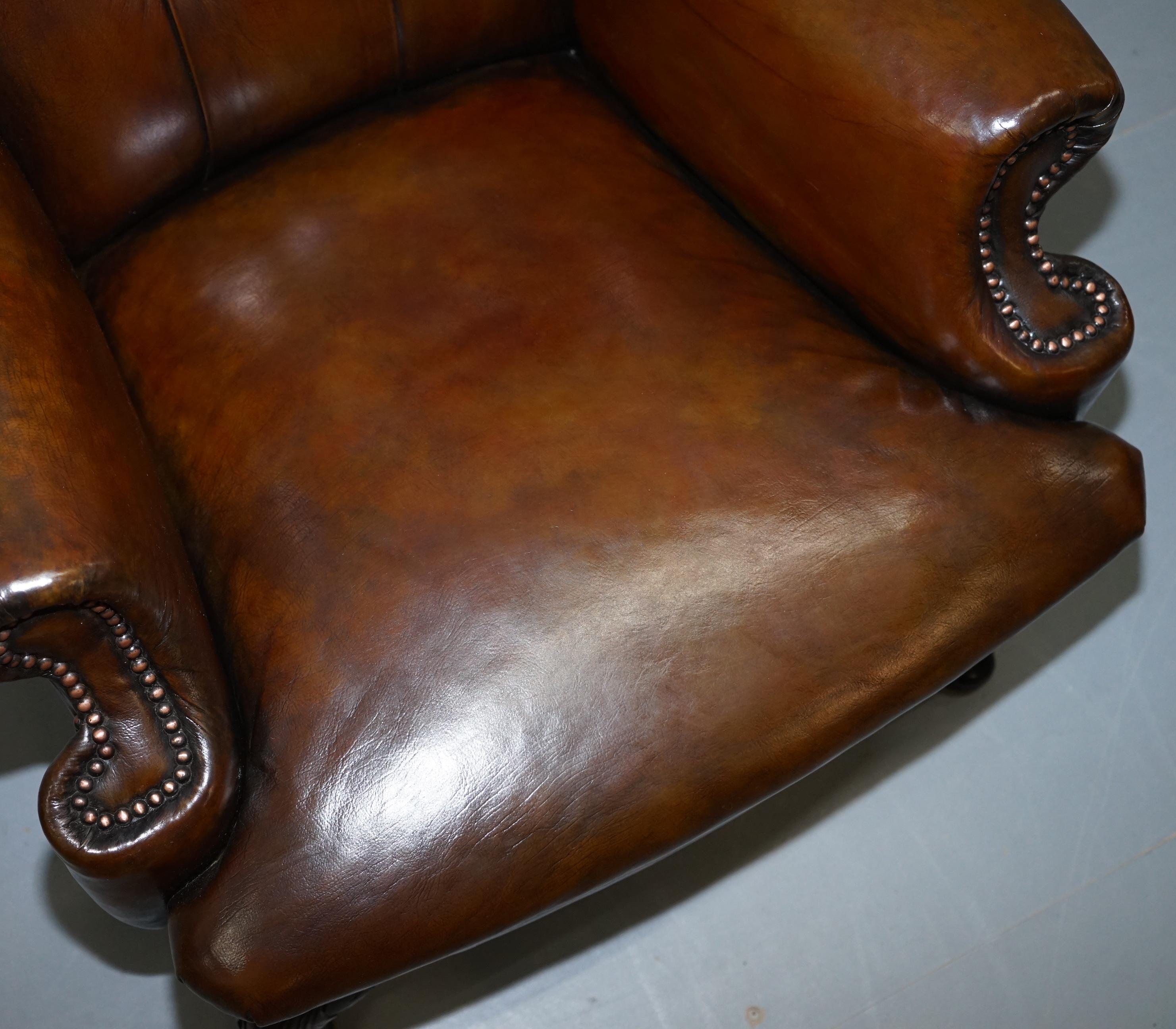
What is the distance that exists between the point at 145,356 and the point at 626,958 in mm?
710

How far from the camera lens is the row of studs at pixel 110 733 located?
708mm

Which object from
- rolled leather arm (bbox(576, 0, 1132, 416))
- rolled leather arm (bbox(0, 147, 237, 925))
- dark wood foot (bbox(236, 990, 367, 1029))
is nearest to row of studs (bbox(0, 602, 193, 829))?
rolled leather arm (bbox(0, 147, 237, 925))

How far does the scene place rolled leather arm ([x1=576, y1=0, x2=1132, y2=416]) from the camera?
0.81m

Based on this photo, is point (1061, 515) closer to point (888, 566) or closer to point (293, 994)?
point (888, 566)

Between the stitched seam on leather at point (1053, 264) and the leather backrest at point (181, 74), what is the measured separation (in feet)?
1.62

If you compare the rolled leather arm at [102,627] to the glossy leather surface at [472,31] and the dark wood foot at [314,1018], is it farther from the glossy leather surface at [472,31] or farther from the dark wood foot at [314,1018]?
the glossy leather surface at [472,31]

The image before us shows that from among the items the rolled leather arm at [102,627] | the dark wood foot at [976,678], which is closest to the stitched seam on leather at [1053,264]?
the dark wood foot at [976,678]

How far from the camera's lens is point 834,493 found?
2.82 ft

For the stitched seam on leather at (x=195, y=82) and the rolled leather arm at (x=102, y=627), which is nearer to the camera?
the rolled leather arm at (x=102, y=627)

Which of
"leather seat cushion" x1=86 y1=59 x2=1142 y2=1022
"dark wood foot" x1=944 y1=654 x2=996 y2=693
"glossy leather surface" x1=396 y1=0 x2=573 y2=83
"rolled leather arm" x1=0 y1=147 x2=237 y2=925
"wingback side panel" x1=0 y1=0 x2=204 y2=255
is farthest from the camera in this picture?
"dark wood foot" x1=944 y1=654 x2=996 y2=693

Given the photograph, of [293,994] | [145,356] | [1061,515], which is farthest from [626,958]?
[145,356]

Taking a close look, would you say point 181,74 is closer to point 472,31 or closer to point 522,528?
point 472,31

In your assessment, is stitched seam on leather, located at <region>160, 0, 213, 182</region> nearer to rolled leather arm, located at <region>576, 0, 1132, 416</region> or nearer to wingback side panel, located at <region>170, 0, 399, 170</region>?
wingback side panel, located at <region>170, 0, 399, 170</region>

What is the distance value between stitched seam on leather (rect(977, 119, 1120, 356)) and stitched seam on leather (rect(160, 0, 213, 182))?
25.1 inches
